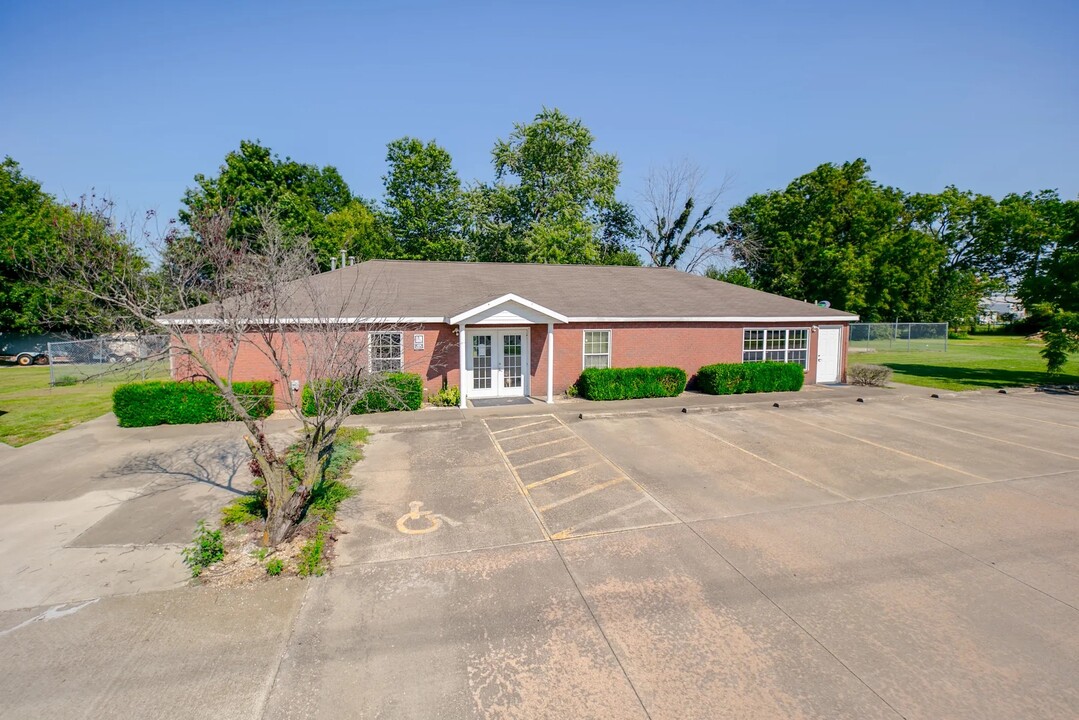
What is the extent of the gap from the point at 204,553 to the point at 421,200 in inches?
1302

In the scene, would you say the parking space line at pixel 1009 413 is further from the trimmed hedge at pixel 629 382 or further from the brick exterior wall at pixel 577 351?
the trimmed hedge at pixel 629 382

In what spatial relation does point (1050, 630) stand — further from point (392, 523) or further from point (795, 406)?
point (795, 406)

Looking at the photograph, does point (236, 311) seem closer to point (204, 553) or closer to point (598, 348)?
point (204, 553)

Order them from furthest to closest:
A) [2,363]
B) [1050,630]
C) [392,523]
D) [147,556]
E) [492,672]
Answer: [2,363]
[392,523]
[147,556]
[1050,630]
[492,672]

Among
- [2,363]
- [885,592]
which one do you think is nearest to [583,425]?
[885,592]

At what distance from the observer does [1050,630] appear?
16.1 feet

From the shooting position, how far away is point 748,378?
17922 mm

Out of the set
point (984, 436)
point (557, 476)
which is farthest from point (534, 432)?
point (984, 436)

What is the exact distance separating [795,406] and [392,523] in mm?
13137

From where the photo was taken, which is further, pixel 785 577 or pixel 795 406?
pixel 795 406

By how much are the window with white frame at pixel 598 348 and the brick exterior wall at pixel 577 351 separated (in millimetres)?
176

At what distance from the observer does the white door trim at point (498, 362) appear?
16625mm

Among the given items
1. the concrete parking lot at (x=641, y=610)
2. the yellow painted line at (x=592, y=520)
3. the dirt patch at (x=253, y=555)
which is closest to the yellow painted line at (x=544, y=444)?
the concrete parking lot at (x=641, y=610)

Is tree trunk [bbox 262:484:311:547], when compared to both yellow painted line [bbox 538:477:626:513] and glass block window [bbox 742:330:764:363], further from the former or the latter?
glass block window [bbox 742:330:764:363]
